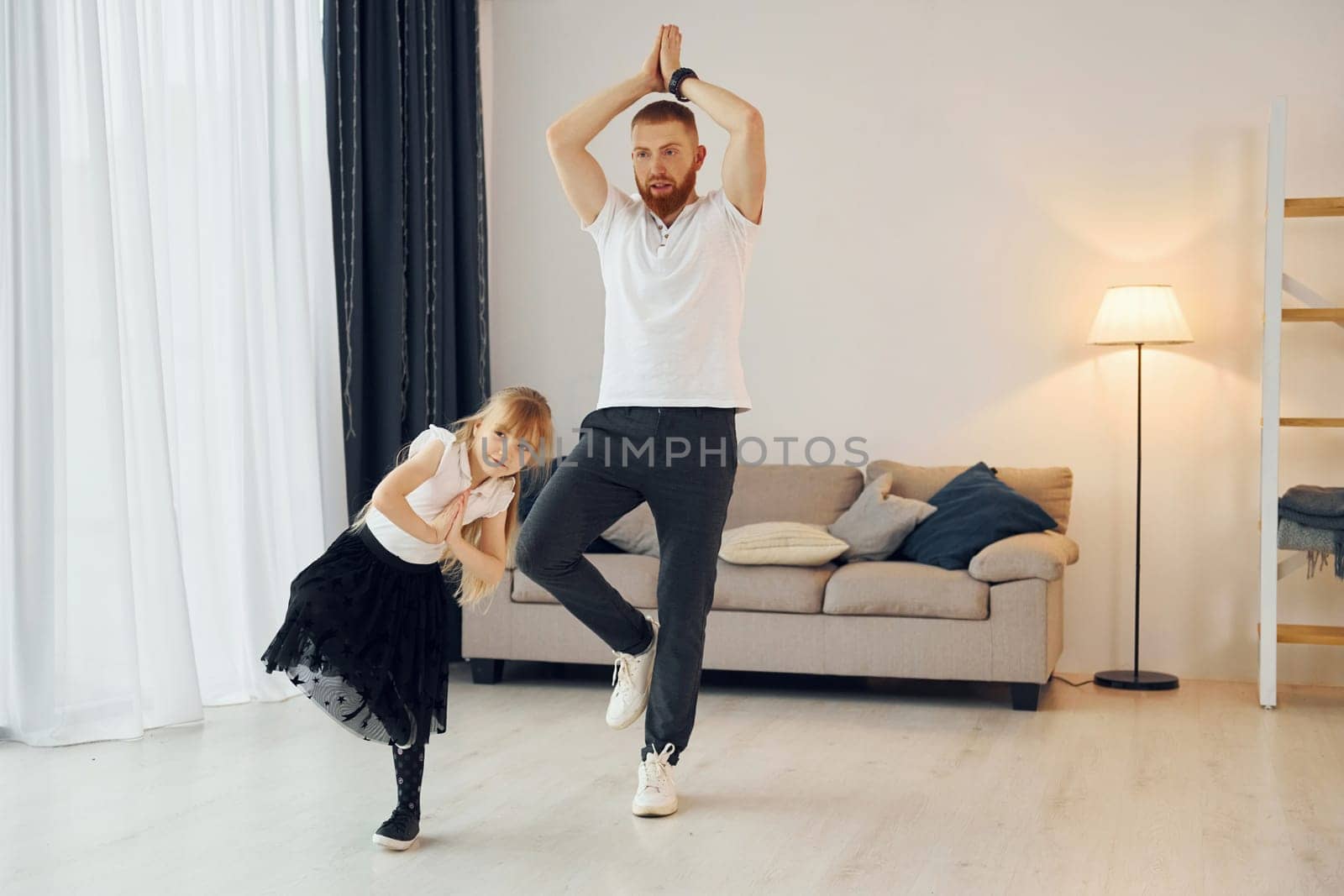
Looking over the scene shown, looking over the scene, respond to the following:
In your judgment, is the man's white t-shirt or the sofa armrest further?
the sofa armrest

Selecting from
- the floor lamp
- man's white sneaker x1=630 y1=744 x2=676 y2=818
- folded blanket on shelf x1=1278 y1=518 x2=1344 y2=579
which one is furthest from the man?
folded blanket on shelf x1=1278 y1=518 x2=1344 y2=579

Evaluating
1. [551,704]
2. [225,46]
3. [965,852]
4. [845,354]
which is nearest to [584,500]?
[965,852]

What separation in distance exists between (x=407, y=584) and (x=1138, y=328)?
2.72 metres

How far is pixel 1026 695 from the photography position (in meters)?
3.75

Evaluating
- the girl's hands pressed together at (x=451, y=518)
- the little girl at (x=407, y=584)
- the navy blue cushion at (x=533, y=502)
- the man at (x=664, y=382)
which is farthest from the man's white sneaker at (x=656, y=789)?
the navy blue cushion at (x=533, y=502)

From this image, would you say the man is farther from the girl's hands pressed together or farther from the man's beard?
the girl's hands pressed together

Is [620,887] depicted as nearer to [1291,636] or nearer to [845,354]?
[1291,636]

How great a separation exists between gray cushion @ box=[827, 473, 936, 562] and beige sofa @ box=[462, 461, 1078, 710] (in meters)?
0.09

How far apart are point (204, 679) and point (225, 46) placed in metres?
1.83

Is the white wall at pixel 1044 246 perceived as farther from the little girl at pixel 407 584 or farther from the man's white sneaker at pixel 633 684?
the little girl at pixel 407 584

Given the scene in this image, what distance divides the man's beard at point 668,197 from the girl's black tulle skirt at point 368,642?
2.78 feet

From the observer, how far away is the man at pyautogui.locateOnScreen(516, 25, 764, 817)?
2.51 meters

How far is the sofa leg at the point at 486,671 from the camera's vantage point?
164 inches

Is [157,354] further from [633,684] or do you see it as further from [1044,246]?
[1044,246]
